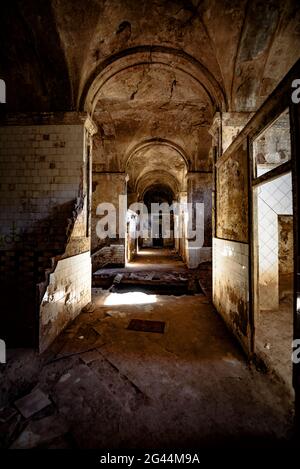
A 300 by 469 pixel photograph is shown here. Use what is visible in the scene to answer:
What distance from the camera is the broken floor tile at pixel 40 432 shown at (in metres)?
1.96

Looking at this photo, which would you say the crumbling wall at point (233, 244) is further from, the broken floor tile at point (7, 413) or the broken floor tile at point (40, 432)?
the broken floor tile at point (7, 413)

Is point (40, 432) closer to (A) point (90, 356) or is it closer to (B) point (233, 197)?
(A) point (90, 356)

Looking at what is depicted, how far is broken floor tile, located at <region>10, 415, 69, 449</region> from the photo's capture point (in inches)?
77.1

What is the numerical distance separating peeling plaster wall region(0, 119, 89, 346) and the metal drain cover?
212cm

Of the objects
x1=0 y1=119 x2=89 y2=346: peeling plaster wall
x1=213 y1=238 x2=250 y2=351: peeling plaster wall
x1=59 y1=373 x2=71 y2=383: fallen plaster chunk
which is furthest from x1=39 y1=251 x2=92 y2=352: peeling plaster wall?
x1=213 y1=238 x2=250 y2=351: peeling plaster wall

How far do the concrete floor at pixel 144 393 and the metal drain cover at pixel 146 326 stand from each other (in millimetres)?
149

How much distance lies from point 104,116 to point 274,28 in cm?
678

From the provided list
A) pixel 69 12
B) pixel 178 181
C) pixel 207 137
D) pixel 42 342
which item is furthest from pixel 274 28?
pixel 178 181

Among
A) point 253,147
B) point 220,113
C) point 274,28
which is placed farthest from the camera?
point 220,113

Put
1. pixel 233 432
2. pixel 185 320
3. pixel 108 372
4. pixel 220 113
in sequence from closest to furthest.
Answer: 1. pixel 233 432
2. pixel 108 372
3. pixel 185 320
4. pixel 220 113

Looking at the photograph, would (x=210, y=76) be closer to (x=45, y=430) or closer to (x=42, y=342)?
(x=42, y=342)

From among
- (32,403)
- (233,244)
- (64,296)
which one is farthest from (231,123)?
→ (32,403)

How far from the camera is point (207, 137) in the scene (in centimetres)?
1057

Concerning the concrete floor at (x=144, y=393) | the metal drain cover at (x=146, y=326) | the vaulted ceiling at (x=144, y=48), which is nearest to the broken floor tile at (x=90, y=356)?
the concrete floor at (x=144, y=393)
